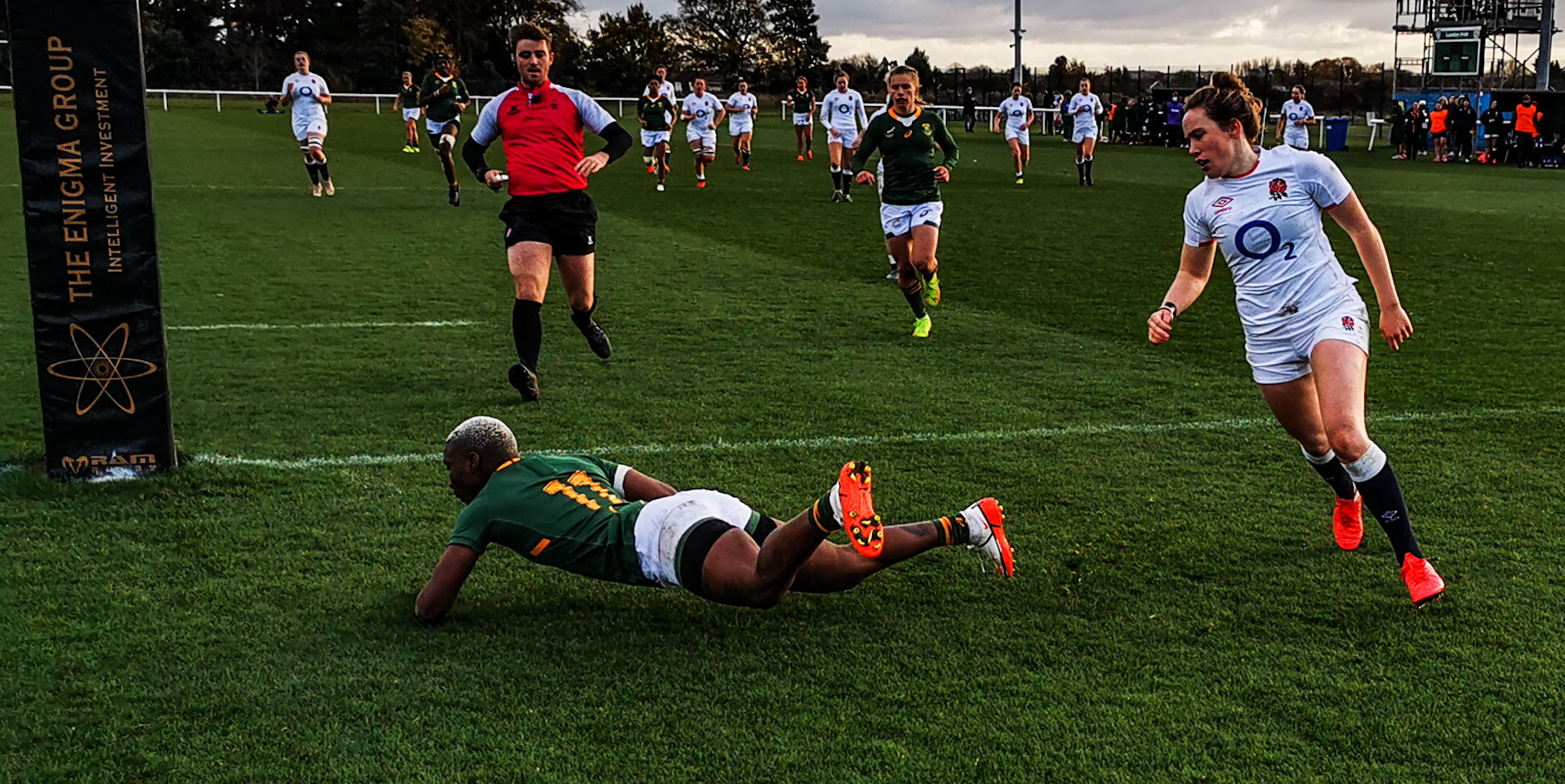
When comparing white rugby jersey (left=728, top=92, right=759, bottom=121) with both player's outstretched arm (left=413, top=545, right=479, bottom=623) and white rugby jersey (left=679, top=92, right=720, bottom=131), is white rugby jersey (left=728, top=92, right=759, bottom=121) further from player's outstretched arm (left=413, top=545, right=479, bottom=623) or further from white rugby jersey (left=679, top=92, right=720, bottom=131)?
player's outstretched arm (left=413, top=545, right=479, bottom=623)

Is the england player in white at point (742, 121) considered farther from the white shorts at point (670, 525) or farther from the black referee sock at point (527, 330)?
the white shorts at point (670, 525)

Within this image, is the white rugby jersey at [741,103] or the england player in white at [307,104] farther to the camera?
the white rugby jersey at [741,103]

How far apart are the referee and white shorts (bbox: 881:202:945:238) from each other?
136 inches

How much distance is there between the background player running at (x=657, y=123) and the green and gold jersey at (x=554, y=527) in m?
20.7

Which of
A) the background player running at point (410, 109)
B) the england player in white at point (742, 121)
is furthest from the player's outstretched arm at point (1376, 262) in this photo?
the background player running at point (410, 109)

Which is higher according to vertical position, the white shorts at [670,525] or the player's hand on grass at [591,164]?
the player's hand on grass at [591,164]

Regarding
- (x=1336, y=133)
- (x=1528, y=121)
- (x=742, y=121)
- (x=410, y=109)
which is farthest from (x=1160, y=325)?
(x=1336, y=133)

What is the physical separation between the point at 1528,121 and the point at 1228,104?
35600mm

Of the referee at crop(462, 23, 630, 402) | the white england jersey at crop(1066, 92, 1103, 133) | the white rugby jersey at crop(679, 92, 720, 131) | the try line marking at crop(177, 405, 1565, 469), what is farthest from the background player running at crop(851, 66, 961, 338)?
the white england jersey at crop(1066, 92, 1103, 133)

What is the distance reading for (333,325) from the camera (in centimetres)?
1123

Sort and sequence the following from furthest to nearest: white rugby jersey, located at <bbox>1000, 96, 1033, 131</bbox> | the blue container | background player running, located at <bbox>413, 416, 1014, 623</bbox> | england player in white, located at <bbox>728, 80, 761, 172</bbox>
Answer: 1. the blue container
2. england player in white, located at <bbox>728, 80, 761, 172</bbox>
3. white rugby jersey, located at <bbox>1000, 96, 1033, 131</bbox>
4. background player running, located at <bbox>413, 416, 1014, 623</bbox>

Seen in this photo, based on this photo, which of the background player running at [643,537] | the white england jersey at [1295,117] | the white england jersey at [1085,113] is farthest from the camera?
the white england jersey at [1295,117]

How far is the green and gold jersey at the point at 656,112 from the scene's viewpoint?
86.2 feet

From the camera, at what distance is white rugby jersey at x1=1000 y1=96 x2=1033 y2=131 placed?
28516 mm
